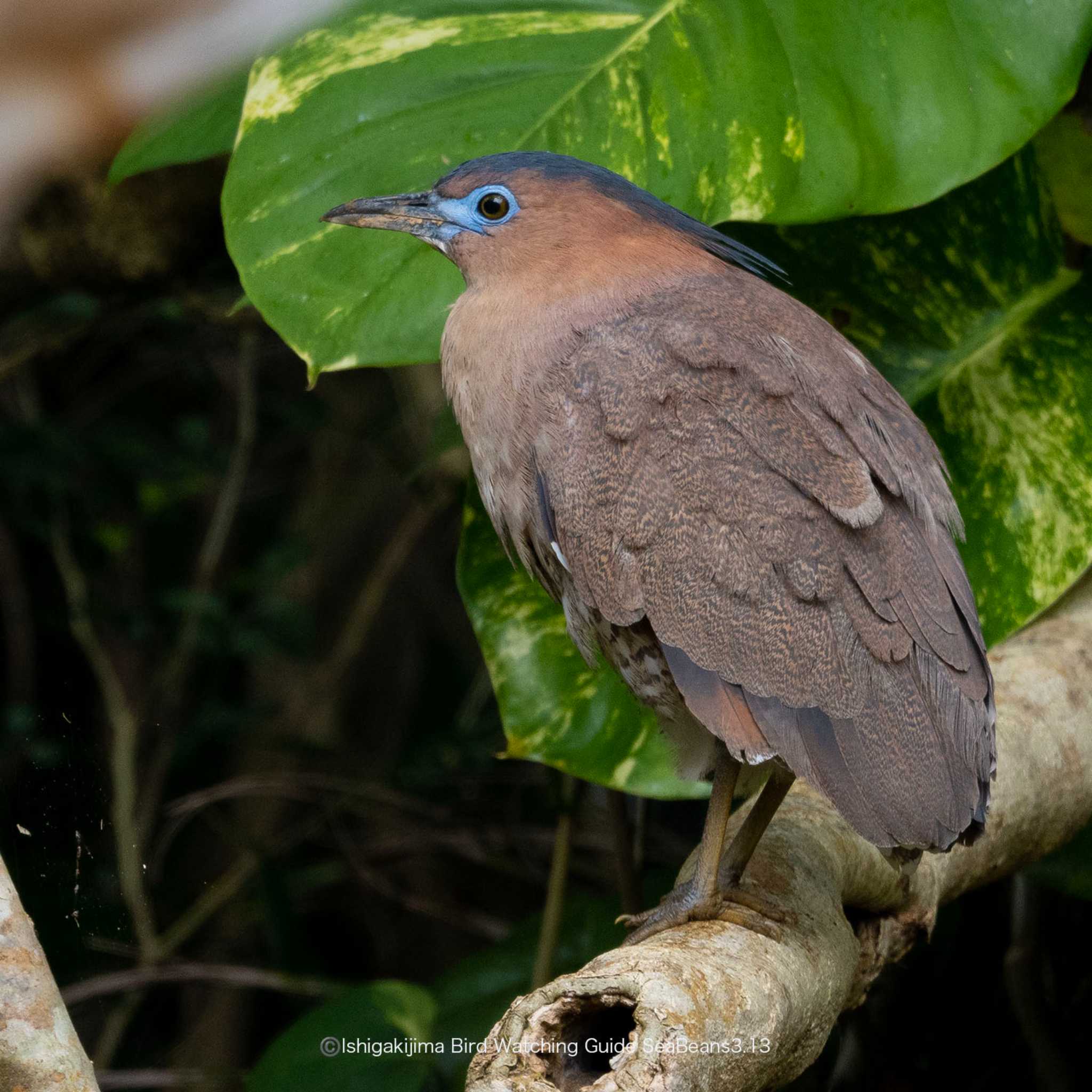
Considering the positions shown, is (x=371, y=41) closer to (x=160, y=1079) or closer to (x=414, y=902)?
(x=160, y=1079)

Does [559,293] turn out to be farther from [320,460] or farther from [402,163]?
[320,460]

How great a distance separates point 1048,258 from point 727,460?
42.5 inches

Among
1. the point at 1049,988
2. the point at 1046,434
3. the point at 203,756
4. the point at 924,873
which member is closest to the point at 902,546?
the point at 924,873

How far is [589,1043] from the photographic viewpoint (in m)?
1.18

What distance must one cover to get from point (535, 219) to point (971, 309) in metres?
0.90

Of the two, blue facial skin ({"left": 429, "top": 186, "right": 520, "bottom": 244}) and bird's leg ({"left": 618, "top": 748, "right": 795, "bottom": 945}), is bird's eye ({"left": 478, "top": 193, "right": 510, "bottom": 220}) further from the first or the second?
bird's leg ({"left": 618, "top": 748, "right": 795, "bottom": 945})

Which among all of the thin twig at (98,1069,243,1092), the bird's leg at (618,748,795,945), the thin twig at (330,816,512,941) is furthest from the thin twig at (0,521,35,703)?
the bird's leg at (618,748,795,945)

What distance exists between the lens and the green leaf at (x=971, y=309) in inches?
83.7

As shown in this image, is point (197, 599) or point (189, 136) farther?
point (197, 599)

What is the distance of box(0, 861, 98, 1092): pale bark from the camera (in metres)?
1.05

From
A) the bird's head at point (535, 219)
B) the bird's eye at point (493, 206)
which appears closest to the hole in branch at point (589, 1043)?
the bird's head at point (535, 219)

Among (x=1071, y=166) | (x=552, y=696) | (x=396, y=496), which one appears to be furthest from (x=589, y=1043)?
(x=396, y=496)

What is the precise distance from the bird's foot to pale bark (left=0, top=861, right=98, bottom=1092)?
701mm

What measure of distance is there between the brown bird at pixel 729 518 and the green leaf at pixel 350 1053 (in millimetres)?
844
